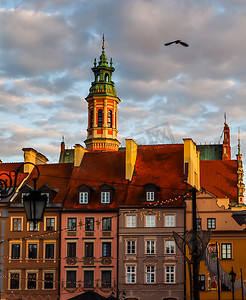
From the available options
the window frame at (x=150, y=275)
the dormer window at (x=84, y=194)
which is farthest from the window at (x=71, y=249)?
the window frame at (x=150, y=275)

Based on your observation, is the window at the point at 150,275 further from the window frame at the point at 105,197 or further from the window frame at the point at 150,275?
the window frame at the point at 105,197

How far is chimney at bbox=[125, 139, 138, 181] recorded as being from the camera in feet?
222

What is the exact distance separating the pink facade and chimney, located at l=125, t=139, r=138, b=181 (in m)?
5.11

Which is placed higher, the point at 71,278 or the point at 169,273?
the point at 169,273

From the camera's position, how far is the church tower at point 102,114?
113 meters

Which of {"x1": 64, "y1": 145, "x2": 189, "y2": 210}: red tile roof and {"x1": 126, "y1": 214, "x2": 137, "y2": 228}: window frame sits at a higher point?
{"x1": 64, "y1": 145, "x2": 189, "y2": 210}: red tile roof

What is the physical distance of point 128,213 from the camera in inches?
2530

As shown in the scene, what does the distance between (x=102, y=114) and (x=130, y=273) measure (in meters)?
53.8

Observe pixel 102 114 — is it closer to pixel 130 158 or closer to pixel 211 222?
pixel 130 158

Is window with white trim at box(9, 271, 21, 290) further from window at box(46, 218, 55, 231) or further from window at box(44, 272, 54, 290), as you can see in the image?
window at box(46, 218, 55, 231)

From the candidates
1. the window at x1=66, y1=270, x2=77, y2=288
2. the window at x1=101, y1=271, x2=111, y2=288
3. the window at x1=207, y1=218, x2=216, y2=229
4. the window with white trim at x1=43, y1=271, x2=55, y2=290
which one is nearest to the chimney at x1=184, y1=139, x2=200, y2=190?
the window at x1=207, y1=218, x2=216, y2=229

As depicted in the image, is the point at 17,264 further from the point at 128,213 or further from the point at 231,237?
the point at 231,237

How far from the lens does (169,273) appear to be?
62531 mm

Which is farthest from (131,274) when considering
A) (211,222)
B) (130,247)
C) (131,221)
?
(211,222)
